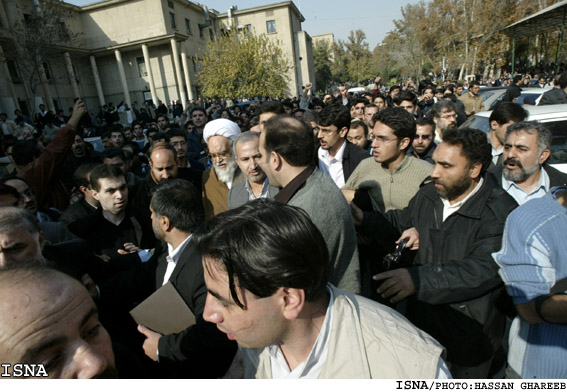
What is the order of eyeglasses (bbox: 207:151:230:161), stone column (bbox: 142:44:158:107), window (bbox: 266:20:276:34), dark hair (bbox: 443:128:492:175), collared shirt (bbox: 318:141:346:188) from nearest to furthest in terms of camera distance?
dark hair (bbox: 443:128:492:175)
eyeglasses (bbox: 207:151:230:161)
collared shirt (bbox: 318:141:346:188)
stone column (bbox: 142:44:158:107)
window (bbox: 266:20:276:34)

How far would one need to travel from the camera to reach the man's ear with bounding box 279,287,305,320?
44.0 inches

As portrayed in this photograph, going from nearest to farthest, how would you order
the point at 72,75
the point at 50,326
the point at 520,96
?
the point at 50,326 < the point at 520,96 < the point at 72,75

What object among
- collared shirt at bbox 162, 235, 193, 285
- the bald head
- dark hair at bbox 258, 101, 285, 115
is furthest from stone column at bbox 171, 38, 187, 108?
the bald head

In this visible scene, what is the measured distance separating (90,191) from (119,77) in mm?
35890

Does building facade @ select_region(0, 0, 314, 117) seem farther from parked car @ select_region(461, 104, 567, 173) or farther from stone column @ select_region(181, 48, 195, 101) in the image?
parked car @ select_region(461, 104, 567, 173)

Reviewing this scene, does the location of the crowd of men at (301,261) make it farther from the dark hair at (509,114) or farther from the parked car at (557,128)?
the parked car at (557,128)

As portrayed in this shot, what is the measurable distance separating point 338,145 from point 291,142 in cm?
226

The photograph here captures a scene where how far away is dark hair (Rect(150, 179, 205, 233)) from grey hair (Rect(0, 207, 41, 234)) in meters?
A: 0.71

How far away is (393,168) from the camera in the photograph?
305 centimetres

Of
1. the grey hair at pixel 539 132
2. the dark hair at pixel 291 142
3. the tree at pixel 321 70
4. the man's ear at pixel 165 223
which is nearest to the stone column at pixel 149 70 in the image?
the man's ear at pixel 165 223

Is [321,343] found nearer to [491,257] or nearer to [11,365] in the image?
[11,365]

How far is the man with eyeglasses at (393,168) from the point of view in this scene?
2.95 m

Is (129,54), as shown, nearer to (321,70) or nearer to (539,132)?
(539,132)

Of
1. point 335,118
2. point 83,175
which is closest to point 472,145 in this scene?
point 335,118
